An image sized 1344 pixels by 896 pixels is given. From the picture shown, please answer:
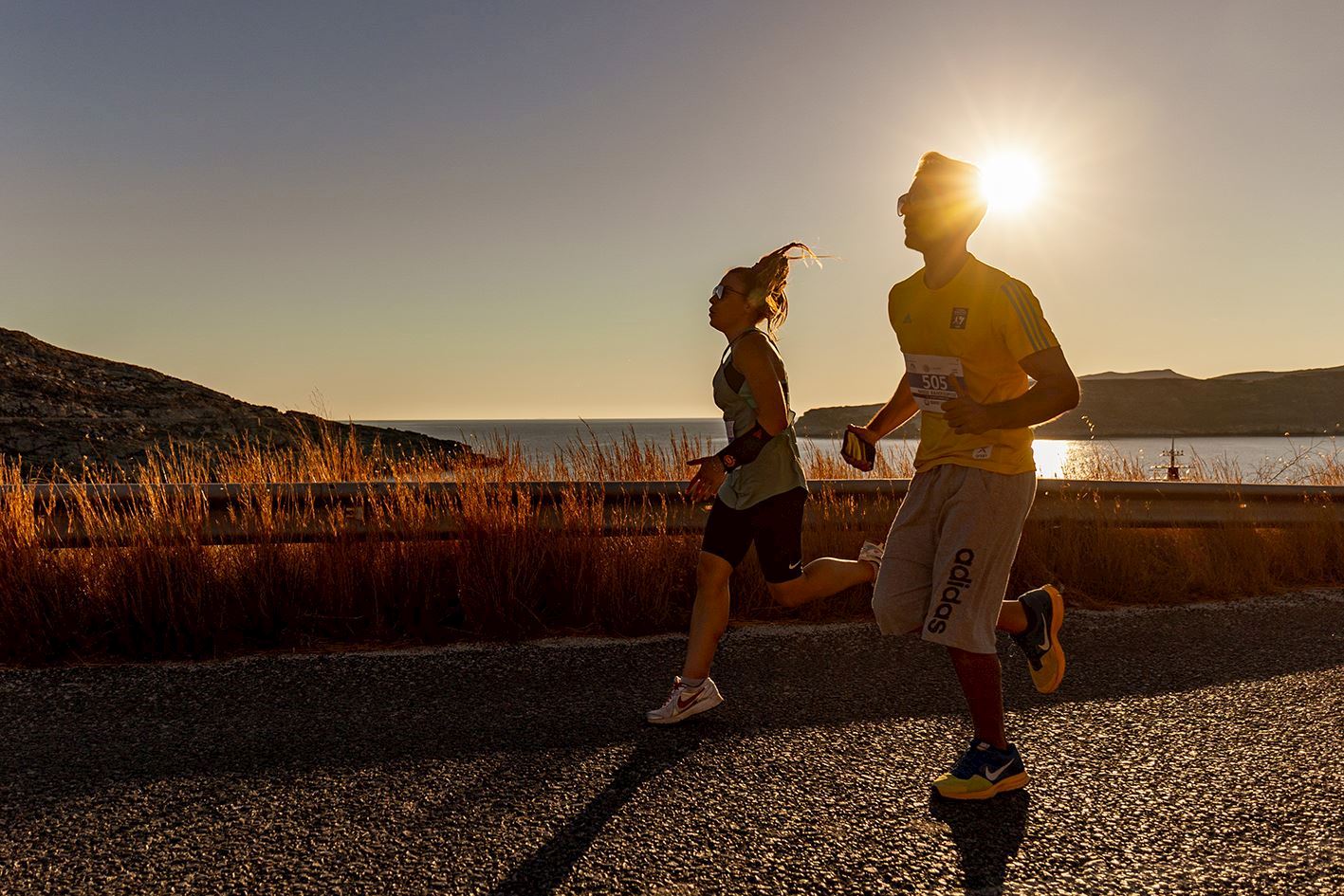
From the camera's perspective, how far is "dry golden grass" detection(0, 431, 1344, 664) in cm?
459

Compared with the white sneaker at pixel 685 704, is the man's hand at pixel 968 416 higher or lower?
higher

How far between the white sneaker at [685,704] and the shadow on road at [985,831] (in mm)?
996

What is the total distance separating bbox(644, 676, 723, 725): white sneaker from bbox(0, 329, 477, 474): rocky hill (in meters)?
25.3

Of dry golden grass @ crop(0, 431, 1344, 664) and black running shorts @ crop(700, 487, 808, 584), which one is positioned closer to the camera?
black running shorts @ crop(700, 487, 808, 584)

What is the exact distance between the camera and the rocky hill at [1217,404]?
15975cm

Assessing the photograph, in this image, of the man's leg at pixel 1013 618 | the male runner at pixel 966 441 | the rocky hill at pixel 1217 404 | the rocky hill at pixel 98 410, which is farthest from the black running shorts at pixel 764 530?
the rocky hill at pixel 1217 404

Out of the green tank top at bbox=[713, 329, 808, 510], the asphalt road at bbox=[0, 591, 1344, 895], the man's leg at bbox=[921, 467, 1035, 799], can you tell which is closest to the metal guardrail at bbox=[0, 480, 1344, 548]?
the asphalt road at bbox=[0, 591, 1344, 895]

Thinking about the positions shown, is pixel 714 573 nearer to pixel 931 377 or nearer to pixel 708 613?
pixel 708 613

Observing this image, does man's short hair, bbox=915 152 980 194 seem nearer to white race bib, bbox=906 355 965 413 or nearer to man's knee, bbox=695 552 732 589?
white race bib, bbox=906 355 965 413

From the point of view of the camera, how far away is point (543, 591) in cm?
511

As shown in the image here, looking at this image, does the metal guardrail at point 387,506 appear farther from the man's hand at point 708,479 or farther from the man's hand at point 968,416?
the man's hand at point 968,416

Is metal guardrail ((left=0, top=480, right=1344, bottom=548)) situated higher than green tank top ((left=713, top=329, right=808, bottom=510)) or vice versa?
green tank top ((left=713, top=329, right=808, bottom=510))

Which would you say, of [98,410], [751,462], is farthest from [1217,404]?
[751,462]

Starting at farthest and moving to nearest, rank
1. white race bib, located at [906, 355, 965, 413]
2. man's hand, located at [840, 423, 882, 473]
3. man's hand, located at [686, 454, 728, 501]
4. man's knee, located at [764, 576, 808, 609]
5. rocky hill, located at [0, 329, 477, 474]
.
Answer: rocky hill, located at [0, 329, 477, 474] → man's knee, located at [764, 576, 808, 609] → man's hand, located at [686, 454, 728, 501] → man's hand, located at [840, 423, 882, 473] → white race bib, located at [906, 355, 965, 413]
